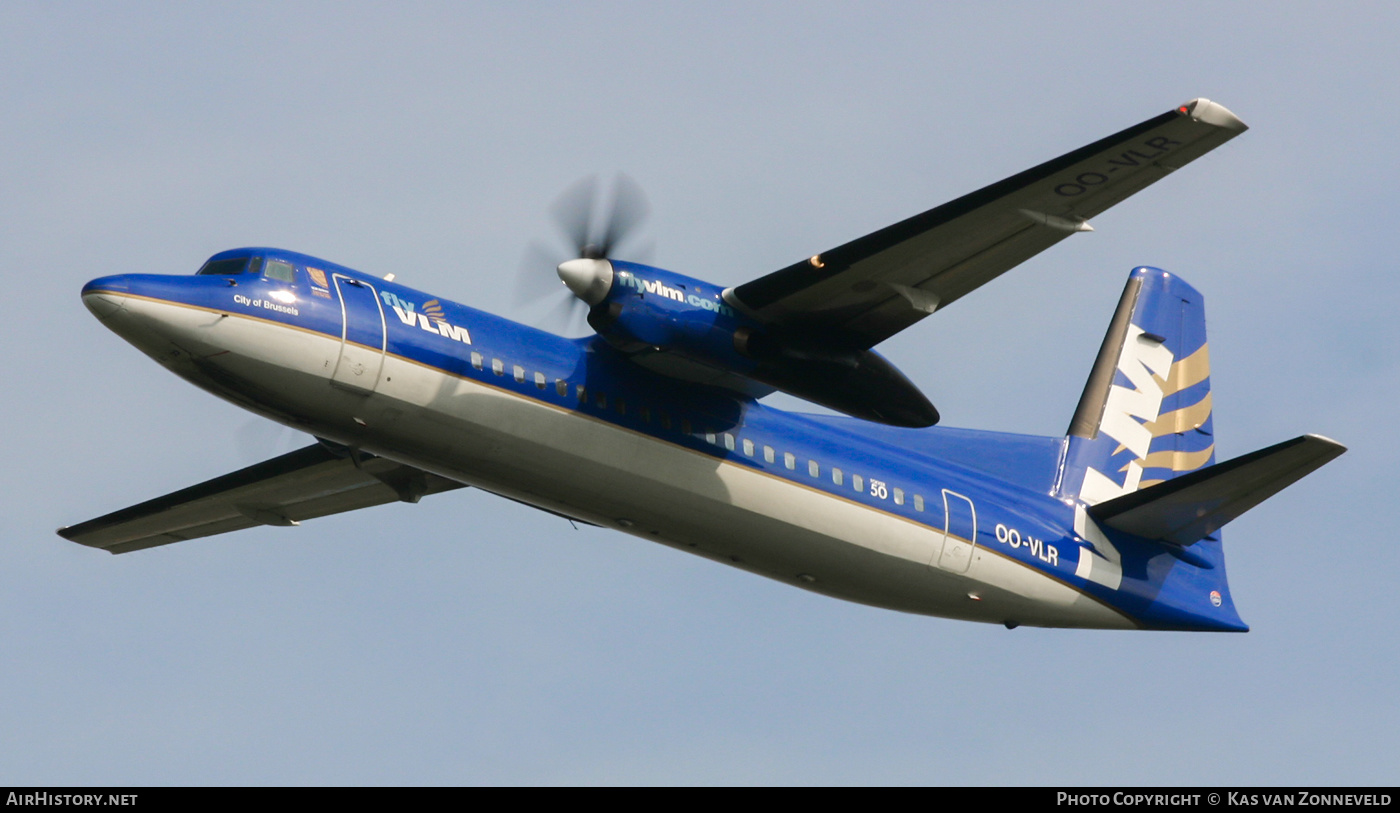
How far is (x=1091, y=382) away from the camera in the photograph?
22.9 m

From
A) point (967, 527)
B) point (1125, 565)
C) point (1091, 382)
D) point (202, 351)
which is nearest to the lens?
point (202, 351)

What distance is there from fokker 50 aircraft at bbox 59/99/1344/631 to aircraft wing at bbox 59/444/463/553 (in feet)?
0.12

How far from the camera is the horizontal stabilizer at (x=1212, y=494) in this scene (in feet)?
57.4

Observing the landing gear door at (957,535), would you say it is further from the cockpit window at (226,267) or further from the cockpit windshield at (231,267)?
the cockpit window at (226,267)

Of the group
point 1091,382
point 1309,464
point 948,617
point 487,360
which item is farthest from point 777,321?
point 1091,382

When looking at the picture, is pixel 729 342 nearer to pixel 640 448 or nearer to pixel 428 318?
pixel 640 448

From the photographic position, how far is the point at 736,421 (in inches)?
690

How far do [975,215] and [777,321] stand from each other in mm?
Answer: 2332

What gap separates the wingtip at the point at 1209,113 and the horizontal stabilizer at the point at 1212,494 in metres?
4.31

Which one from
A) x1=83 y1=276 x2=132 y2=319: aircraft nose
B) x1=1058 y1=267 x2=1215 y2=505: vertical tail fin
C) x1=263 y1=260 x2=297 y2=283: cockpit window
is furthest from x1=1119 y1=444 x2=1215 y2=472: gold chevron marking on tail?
x1=83 y1=276 x2=132 y2=319: aircraft nose

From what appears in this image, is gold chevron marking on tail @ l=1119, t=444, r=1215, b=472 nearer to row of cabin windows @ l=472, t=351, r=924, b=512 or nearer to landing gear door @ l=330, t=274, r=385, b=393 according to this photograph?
row of cabin windows @ l=472, t=351, r=924, b=512

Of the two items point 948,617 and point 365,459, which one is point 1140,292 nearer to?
point 948,617

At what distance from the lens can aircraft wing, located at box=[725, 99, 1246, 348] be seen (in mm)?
14688

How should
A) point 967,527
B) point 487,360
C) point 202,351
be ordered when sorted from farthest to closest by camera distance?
point 967,527 < point 487,360 < point 202,351
